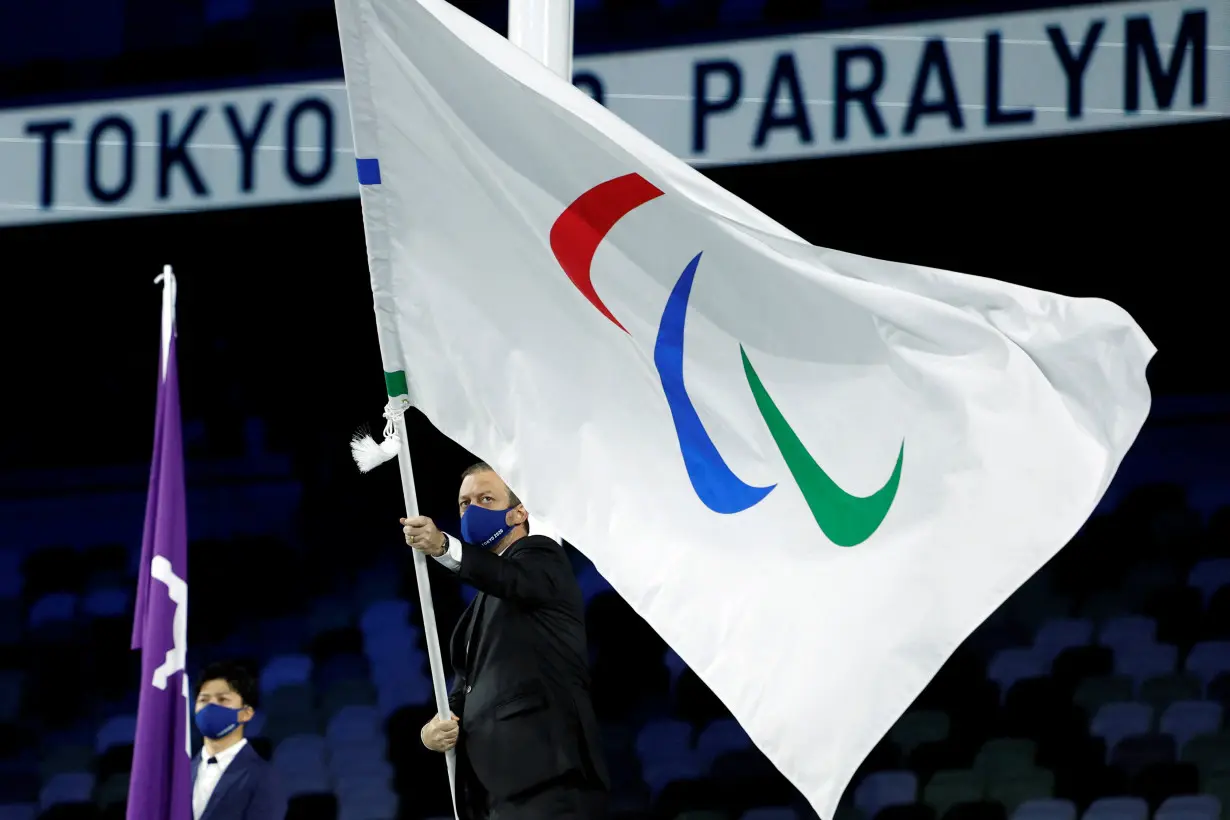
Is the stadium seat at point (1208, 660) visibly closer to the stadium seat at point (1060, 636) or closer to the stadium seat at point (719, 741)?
the stadium seat at point (1060, 636)

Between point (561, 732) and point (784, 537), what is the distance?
0.68 m

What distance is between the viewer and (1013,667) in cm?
669

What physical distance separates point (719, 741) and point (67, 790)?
2.74 metres

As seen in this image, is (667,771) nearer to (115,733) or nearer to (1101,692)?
(1101,692)

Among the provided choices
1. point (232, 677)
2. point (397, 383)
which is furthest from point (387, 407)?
point (232, 677)

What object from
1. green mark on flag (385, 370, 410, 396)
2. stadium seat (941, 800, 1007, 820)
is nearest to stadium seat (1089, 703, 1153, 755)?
stadium seat (941, 800, 1007, 820)

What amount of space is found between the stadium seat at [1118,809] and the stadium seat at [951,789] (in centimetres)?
41

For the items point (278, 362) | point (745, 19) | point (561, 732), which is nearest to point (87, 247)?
point (278, 362)

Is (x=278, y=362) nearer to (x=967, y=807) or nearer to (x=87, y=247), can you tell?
(x=87, y=247)

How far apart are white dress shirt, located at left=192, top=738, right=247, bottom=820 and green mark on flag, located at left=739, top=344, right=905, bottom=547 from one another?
2255 millimetres

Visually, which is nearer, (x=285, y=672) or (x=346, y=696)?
(x=346, y=696)

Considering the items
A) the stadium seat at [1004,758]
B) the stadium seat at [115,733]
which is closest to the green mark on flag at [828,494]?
the stadium seat at [1004,758]

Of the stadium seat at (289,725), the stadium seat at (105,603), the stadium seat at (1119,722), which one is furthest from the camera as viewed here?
the stadium seat at (105,603)

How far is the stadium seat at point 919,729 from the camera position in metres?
6.46
